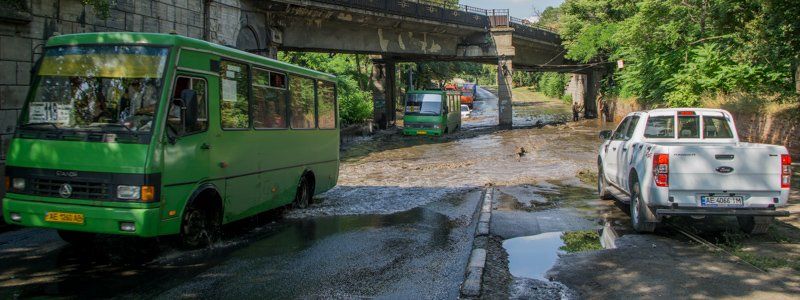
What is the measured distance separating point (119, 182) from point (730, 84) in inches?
961

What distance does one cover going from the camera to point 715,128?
10422 mm

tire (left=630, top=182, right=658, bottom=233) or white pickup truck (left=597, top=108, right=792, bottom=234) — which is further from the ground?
white pickup truck (left=597, top=108, right=792, bottom=234)

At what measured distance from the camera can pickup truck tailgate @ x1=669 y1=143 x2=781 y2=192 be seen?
844cm

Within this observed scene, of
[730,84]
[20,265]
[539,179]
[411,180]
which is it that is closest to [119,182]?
[20,265]

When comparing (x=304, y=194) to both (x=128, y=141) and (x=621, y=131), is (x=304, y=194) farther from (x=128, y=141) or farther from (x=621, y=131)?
(x=621, y=131)

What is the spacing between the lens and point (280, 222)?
1068cm

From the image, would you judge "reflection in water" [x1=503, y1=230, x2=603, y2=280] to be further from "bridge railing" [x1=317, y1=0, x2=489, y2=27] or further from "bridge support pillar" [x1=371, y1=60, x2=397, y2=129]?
"bridge support pillar" [x1=371, y1=60, x2=397, y2=129]

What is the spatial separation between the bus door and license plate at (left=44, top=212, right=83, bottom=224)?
97cm

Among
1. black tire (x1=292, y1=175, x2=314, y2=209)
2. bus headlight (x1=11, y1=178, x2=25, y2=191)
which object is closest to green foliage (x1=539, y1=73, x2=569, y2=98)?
black tire (x1=292, y1=175, x2=314, y2=209)

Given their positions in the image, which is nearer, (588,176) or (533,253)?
(533,253)

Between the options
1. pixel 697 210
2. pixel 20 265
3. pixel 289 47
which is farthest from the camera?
pixel 289 47

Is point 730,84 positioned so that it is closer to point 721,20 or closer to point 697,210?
point 721,20

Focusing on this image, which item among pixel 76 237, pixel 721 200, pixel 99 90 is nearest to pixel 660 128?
pixel 721 200

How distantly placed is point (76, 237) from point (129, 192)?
1891mm
